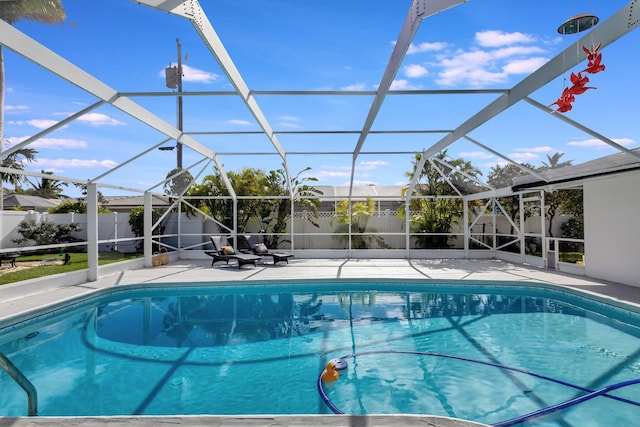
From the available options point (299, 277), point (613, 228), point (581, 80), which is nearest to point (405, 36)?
point (581, 80)

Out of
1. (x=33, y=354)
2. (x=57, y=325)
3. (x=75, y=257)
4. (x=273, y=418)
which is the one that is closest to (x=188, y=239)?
(x=75, y=257)

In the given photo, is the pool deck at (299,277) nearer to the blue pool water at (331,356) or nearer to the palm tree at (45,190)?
the blue pool water at (331,356)

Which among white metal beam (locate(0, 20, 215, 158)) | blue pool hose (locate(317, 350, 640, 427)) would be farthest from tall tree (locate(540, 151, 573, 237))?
white metal beam (locate(0, 20, 215, 158))

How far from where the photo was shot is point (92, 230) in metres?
9.23

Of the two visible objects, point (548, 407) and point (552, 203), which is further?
point (552, 203)

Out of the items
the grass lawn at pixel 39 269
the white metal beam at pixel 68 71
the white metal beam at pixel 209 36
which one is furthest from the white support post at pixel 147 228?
the white metal beam at pixel 209 36

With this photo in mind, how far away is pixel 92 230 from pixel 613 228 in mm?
12883

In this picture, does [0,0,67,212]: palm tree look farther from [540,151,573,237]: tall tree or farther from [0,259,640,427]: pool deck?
[540,151,573,237]: tall tree

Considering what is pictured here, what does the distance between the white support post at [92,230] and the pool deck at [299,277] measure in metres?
0.33

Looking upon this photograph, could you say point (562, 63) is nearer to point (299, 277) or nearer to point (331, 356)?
point (331, 356)

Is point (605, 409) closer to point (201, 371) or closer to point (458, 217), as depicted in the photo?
point (201, 371)

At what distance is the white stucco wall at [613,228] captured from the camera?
27.9 feet

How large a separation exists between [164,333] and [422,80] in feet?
21.2

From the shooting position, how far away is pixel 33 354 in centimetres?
520
